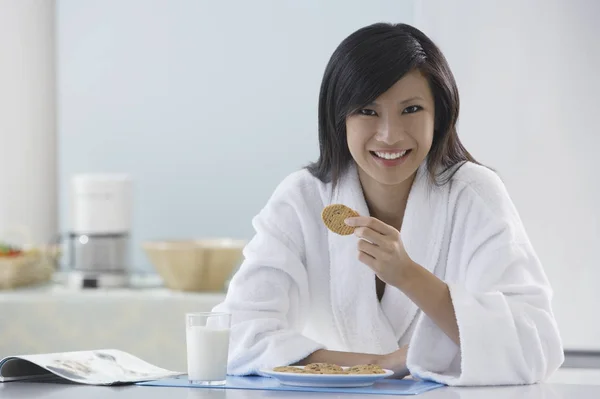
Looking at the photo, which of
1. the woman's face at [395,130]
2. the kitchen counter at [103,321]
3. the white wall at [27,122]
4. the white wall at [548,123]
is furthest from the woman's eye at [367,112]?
the white wall at [27,122]

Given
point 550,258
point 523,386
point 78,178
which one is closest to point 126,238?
point 78,178

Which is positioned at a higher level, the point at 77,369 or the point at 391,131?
the point at 391,131

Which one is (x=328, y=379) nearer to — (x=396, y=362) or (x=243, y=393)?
(x=243, y=393)

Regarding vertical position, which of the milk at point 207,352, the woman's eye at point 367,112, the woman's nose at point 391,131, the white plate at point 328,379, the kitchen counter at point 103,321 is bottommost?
the kitchen counter at point 103,321

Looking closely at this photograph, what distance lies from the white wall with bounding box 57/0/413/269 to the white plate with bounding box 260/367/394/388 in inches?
75.2

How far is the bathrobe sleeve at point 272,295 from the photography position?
5.36 feet

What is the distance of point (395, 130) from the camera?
1.67 metres

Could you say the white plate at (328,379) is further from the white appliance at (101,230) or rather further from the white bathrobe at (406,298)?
the white appliance at (101,230)

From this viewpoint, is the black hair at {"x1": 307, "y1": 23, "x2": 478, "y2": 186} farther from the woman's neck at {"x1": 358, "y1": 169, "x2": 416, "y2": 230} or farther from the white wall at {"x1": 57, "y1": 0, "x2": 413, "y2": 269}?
the white wall at {"x1": 57, "y1": 0, "x2": 413, "y2": 269}

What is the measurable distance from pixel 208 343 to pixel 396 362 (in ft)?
1.24

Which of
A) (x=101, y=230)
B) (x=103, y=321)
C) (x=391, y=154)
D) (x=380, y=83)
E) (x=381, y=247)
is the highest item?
(x=380, y=83)

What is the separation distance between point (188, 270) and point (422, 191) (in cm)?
135

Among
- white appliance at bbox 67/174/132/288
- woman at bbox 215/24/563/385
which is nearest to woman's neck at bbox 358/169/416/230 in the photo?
woman at bbox 215/24/563/385

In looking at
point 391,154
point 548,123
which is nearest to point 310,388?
point 391,154
